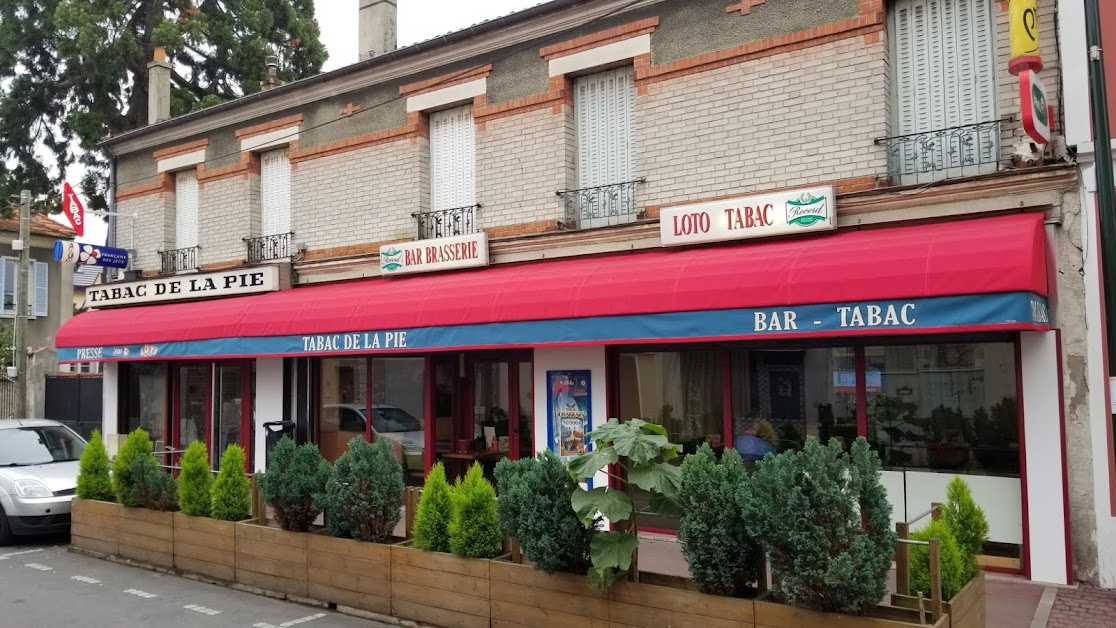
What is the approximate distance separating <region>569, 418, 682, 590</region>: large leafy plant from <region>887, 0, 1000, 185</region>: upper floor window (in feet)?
15.1

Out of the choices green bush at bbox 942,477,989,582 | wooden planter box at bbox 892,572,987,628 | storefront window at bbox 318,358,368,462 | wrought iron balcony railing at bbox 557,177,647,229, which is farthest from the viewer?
Answer: storefront window at bbox 318,358,368,462

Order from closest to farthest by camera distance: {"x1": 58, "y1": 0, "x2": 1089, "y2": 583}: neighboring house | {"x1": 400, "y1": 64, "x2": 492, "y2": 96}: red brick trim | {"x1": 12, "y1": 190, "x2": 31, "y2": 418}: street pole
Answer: {"x1": 58, "y1": 0, "x2": 1089, "y2": 583}: neighboring house, {"x1": 400, "y1": 64, "x2": 492, "y2": 96}: red brick trim, {"x1": 12, "y1": 190, "x2": 31, "y2": 418}: street pole

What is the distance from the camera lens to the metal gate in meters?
18.3

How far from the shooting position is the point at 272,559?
793 cm

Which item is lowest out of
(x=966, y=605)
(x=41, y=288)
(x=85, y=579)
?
(x=85, y=579)

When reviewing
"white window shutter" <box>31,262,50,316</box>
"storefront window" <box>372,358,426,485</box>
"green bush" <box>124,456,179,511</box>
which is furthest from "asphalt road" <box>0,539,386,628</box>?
"white window shutter" <box>31,262,50,316</box>

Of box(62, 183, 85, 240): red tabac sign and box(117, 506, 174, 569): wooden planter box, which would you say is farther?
box(62, 183, 85, 240): red tabac sign

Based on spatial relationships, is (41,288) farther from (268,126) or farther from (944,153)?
(944,153)

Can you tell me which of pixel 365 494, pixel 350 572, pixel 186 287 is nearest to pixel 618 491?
pixel 365 494

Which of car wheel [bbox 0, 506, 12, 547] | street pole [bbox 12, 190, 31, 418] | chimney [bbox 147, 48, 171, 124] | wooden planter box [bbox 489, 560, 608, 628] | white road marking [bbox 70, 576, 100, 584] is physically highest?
chimney [bbox 147, 48, 171, 124]

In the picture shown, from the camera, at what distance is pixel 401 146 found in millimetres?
12422

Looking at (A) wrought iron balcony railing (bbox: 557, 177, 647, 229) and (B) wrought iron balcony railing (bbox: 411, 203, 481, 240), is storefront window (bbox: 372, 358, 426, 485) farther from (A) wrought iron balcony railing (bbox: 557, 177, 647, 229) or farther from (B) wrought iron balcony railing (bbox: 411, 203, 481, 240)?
(A) wrought iron balcony railing (bbox: 557, 177, 647, 229)

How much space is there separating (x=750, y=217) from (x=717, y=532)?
14.9 feet

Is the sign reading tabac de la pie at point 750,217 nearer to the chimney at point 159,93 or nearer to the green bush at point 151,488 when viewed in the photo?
the green bush at point 151,488
